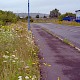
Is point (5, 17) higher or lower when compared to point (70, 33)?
higher

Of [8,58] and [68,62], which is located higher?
[8,58]

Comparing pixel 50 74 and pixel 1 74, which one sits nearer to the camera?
pixel 1 74

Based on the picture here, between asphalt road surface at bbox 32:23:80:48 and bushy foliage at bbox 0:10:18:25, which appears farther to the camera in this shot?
bushy foliage at bbox 0:10:18:25

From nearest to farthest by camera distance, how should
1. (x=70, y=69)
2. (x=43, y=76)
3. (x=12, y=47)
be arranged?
(x=43, y=76) < (x=70, y=69) < (x=12, y=47)

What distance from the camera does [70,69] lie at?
9539 millimetres

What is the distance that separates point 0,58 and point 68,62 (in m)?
3.28

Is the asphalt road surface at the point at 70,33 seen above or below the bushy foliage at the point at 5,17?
below

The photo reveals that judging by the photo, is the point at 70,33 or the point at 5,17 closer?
the point at 70,33

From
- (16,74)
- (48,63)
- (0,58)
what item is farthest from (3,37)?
(16,74)

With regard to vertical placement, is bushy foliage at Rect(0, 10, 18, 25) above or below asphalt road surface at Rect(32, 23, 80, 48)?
above

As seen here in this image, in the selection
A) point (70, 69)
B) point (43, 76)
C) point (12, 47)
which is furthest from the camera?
point (12, 47)

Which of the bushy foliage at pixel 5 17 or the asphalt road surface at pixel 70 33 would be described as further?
A: the bushy foliage at pixel 5 17

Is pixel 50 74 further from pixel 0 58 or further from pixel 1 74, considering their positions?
pixel 1 74

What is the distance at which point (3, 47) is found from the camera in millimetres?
10406
